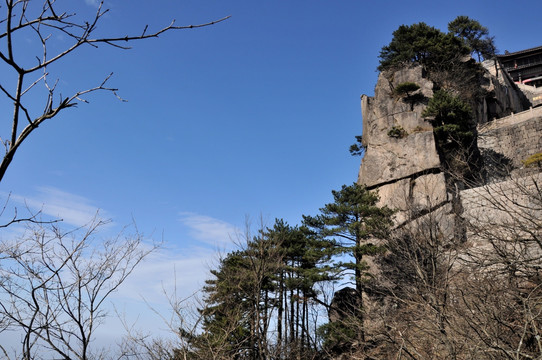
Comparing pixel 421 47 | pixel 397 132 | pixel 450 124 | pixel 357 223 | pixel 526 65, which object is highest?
pixel 526 65

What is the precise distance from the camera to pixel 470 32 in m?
35.8

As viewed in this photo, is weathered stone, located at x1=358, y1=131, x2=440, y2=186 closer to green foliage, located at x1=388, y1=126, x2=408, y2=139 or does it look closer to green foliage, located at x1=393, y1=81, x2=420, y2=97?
green foliage, located at x1=388, y1=126, x2=408, y2=139

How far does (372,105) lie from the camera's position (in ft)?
84.0

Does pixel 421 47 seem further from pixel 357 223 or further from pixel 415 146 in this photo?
pixel 357 223

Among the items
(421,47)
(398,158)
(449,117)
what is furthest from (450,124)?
(421,47)

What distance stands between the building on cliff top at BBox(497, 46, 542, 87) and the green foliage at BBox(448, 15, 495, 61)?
11127 mm

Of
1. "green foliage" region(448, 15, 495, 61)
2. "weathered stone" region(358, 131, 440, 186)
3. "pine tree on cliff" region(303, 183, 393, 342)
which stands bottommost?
"pine tree on cliff" region(303, 183, 393, 342)

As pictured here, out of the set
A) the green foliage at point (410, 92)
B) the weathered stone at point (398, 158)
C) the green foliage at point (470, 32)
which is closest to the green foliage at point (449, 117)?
the weathered stone at point (398, 158)

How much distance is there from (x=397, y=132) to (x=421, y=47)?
7470mm

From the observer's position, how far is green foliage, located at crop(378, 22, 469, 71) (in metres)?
25.9

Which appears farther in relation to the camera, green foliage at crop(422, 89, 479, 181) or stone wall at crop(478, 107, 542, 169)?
stone wall at crop(478, 107, 542, 169)

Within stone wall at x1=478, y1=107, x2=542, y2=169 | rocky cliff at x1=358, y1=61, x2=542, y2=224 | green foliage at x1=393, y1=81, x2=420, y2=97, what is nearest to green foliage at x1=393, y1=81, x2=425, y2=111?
green foliage at x1=393, y1=81, x2=420, y2=97

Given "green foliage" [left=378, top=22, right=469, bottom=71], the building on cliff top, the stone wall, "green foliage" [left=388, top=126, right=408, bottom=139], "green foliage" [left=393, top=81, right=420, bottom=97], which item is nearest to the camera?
the stone wall

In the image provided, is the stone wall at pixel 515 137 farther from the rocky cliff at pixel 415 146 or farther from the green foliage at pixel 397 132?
the green foliage at pixel 397 132
